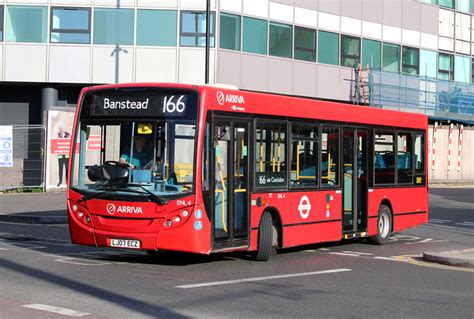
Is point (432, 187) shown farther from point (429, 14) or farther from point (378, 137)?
point (378, 137)

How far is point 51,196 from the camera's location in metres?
31.9

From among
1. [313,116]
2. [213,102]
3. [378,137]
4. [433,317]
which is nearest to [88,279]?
[213,102]

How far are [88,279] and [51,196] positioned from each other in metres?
20.8

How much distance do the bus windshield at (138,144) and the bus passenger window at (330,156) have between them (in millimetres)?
3991

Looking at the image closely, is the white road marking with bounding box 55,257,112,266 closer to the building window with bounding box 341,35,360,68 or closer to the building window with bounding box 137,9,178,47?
the building window with bounding box 137,9,178,47

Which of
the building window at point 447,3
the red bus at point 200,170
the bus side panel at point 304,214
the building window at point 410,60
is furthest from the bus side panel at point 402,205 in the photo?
the building window at point 447,3

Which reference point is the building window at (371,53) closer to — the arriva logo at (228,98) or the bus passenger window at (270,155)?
the bus passenger window at (270,155)

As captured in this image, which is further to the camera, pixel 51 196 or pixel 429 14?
pixel 429 14

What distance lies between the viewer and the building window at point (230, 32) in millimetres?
38812

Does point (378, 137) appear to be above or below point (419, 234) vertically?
above

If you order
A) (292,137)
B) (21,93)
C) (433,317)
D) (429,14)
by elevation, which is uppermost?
(429,14)

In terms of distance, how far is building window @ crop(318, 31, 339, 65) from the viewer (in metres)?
42.9

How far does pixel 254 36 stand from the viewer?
40125 millimetres

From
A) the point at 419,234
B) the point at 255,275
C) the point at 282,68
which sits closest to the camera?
the point at 255,275
